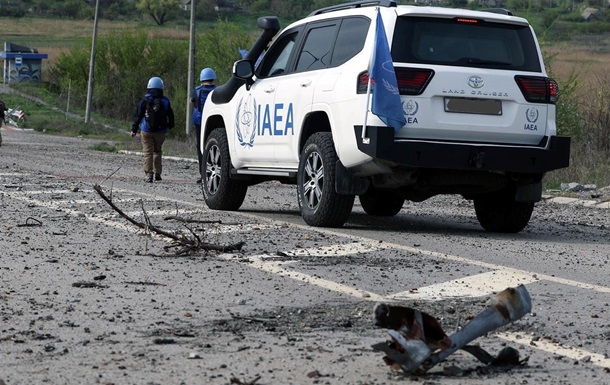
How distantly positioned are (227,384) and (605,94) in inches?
840

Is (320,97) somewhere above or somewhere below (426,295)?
above

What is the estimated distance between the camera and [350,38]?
13.1 m

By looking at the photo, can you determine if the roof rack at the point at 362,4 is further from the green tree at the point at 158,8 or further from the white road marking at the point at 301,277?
the green tree at the point at 158,8

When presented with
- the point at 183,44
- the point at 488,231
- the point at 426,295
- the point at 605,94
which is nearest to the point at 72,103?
the point at 183,44

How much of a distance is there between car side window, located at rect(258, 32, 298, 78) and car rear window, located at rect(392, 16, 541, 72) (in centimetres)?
225

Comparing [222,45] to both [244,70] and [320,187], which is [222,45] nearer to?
[244,70]

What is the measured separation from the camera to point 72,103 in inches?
2844

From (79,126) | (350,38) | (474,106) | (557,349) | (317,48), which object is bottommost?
(79,126)

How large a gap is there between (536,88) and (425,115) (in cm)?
126

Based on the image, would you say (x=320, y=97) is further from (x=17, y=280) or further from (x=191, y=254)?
(x=17, y=280)

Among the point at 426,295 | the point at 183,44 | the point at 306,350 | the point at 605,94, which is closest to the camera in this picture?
the point at 306,350

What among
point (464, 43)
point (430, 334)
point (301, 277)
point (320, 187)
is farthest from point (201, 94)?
point (430, 334)

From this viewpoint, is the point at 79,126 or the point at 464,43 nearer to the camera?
the point at 464,43

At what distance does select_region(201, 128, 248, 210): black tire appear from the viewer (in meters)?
15.3
